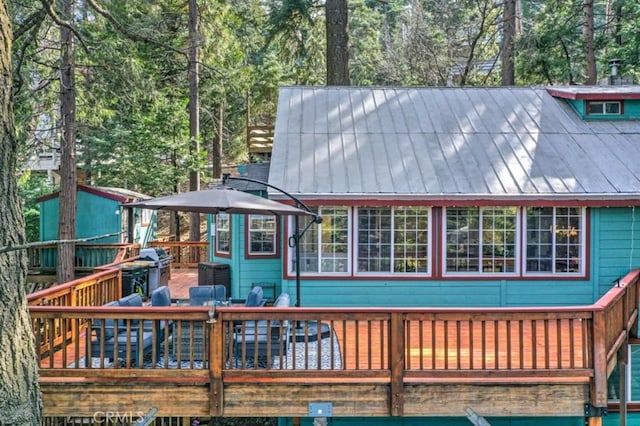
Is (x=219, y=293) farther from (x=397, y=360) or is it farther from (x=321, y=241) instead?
(x=397, y=360)

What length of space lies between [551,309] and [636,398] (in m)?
3.67

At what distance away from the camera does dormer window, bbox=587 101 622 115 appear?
425 inches

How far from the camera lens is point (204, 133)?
2428 centimetres

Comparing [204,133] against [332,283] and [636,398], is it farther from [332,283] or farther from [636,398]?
[636,398]

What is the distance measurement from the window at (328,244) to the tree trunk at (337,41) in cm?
690

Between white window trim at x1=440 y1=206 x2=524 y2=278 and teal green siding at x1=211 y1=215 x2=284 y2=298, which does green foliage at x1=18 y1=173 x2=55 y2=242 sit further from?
white window trim at x1=440 y1=206 x2=524 y2=278

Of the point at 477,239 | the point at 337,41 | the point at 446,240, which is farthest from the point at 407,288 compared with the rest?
the point at 337,41

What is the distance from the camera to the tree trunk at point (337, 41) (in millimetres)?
14914

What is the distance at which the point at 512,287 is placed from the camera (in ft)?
29.4

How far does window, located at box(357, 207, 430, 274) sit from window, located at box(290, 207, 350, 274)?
25cm

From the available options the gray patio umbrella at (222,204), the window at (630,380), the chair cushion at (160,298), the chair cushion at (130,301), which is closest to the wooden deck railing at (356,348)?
the chair cushion at (130,301)

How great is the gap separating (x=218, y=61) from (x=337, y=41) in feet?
21.1

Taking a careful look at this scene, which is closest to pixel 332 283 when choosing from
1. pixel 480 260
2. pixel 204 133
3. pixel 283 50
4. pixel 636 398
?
pixel 480 260

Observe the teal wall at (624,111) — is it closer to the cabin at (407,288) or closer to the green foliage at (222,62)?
the cabin at (407,288)
